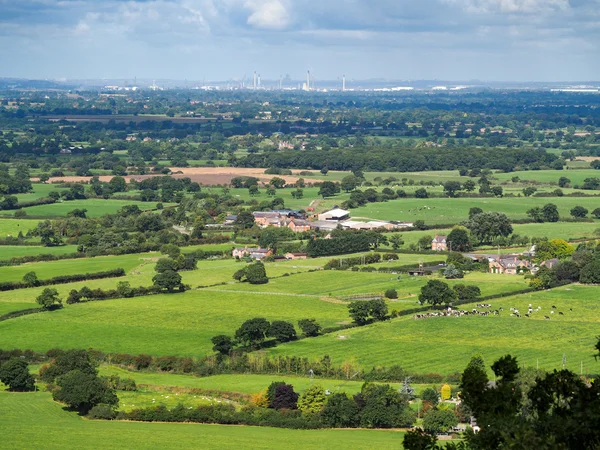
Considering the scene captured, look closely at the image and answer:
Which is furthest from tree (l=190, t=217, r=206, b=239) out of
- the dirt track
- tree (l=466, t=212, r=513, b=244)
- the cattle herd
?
the dirt track

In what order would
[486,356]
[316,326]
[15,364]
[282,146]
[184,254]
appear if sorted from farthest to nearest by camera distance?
[282,146] → [184,254] → [316,326] → [486,356] → [15,364]

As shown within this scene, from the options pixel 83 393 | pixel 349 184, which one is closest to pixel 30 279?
pixel 83 393

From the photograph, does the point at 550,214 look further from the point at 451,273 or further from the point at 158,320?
the point at 158,320

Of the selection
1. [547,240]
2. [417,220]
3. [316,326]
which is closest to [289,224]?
[417,220]

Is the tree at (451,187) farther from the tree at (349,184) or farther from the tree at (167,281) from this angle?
the tree at (167,281)

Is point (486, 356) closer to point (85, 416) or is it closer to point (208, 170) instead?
point (85, 416)

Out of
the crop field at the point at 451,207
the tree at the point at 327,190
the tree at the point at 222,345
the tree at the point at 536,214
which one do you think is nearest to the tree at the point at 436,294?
the tree at the point at 222,345
